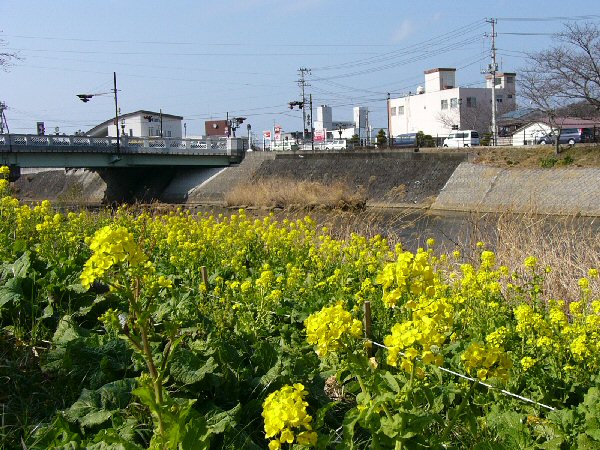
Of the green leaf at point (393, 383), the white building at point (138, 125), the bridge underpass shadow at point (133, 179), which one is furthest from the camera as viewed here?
the white building at point (138, 125)

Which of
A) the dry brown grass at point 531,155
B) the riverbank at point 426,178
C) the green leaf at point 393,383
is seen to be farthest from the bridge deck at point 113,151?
the green leaf at point 393,383

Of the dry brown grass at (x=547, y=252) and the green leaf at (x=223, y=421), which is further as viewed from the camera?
the dry brown grass at (x=547, y=252)

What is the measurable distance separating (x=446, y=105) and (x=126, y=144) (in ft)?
146

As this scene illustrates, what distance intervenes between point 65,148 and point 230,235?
33526 millimetres

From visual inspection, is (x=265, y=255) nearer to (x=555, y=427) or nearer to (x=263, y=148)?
(x=555, y=427)

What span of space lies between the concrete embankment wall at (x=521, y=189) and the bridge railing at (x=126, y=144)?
1780 cm

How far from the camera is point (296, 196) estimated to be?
36062 millimetres

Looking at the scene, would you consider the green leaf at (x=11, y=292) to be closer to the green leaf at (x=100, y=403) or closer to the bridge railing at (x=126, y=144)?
the green leaf at (x=100, y=403)

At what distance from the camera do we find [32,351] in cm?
483

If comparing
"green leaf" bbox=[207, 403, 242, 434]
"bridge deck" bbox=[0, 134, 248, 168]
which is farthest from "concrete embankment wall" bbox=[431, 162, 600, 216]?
"green leaf" bbox=[207, 403, 242, 434]

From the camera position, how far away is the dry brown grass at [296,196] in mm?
34022

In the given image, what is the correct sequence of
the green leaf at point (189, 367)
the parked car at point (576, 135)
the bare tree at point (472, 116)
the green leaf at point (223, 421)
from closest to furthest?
the green leaf at point (223, 421) < the green leaf at point (189, 367) < the parked car at point (576, 135) < the bare tree at point (472, 116)

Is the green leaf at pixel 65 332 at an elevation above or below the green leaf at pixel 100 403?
above

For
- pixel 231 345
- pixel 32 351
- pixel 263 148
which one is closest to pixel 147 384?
pixel 231 345
